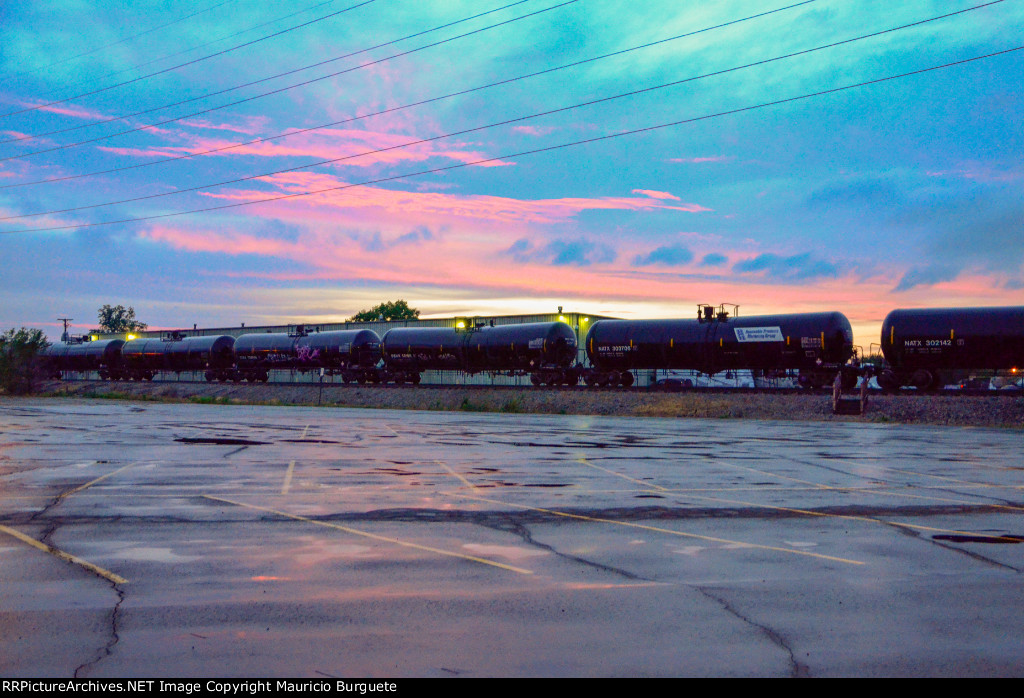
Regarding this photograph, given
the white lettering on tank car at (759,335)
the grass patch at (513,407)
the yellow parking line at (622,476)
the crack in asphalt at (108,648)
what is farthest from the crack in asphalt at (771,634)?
the white lettering on tank car at (759,335)

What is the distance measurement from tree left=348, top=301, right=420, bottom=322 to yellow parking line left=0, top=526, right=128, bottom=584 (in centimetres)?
12831

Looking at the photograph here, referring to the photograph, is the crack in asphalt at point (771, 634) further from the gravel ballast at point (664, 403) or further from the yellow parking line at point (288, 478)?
the gravel ballast at point (664, 403)

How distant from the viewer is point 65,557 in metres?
7.32

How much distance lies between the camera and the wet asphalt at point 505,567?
484 centimetres

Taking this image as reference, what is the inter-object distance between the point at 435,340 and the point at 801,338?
76.7 ft

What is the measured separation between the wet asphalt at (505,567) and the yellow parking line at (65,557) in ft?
0.17

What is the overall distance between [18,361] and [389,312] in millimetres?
81653

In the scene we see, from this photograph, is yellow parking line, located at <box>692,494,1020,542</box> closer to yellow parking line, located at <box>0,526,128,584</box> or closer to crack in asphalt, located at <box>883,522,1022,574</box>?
crack in asphalt, located at <box>883,522,1022,574</box>

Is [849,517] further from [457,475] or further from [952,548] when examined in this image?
[457,475]

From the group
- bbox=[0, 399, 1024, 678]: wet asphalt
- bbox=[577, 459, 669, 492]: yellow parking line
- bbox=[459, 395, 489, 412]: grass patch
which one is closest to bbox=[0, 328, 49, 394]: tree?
bbox=[459, 395, 489, 412]: grass patch

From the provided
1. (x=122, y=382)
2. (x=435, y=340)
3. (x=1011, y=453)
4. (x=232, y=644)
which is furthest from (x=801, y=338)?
(x=122, y=382)

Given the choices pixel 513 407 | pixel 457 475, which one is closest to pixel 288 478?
pixel 457 475
